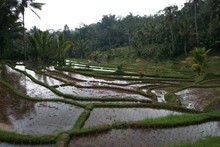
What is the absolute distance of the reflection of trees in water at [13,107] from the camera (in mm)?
10586

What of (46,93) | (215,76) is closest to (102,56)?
(215,76)

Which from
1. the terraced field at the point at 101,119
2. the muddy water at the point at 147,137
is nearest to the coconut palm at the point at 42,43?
the terraced field at the point at 101,119

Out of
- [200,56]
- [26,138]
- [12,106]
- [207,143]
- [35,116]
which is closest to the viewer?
[207,143]

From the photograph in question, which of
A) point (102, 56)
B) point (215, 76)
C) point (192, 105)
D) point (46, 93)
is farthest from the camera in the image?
point (102, 56)

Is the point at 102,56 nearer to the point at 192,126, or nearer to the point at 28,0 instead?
the point at 28,0

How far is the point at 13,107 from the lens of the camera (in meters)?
11.8

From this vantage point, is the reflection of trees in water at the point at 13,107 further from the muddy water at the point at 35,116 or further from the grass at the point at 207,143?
the grass at the point at 207,143

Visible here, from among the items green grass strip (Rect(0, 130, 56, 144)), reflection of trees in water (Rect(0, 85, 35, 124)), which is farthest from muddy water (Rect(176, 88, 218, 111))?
green grass strip (Rect(0, 130, 56, 144))

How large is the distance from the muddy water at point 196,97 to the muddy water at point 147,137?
3.78 m

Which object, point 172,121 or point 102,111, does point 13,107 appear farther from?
point 172,121

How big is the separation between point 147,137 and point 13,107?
254 inches

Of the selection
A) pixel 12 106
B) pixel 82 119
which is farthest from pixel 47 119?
pixel 12 106

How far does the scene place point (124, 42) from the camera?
240 ft

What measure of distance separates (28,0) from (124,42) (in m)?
44.2
